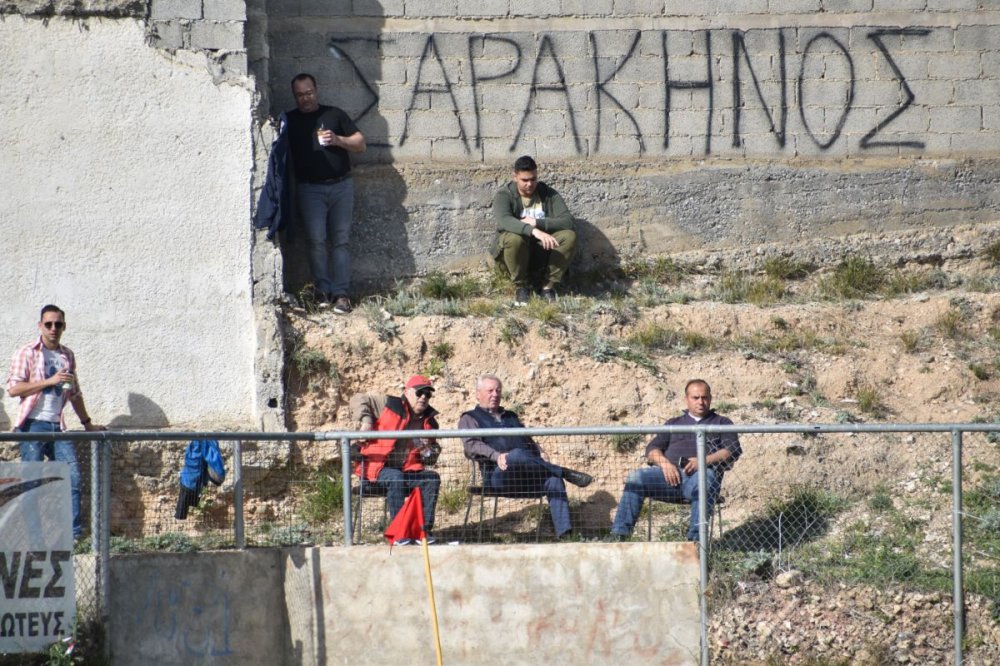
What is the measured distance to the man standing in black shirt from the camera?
13398 mm

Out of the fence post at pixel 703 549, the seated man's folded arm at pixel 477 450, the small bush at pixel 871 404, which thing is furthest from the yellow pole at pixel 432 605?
the small bush at pixel 871 404

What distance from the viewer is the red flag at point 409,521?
9.74 meters

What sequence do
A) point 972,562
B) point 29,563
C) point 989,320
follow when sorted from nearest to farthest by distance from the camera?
point 29,563 → point 972,562 → point 989,320

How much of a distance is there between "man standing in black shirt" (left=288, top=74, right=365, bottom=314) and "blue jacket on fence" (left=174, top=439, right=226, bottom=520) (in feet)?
11.7

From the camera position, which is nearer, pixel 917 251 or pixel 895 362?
pixel 895 362

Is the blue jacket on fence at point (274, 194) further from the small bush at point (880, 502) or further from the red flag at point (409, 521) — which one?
the small bush at point (880, 502)

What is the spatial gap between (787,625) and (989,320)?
5.04 metres

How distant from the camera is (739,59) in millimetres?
14547

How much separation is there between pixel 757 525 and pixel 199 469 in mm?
3743

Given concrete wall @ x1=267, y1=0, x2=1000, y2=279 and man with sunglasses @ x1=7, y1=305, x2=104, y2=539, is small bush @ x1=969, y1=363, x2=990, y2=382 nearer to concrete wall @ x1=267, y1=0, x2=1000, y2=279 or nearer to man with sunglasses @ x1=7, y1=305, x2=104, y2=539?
concrete wall @ x1=267, y1=0, x2=1000, y2=279

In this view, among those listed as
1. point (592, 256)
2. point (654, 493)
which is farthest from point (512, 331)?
point (654, 493)

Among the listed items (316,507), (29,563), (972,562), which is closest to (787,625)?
(972,562)

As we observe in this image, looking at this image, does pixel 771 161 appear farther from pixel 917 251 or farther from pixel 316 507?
pixel 316 507

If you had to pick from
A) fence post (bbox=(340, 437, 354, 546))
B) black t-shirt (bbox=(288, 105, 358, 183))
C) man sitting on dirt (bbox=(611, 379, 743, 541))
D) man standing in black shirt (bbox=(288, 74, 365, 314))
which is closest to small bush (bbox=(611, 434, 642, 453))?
man sitting on dirt (bbox=(611, 379, 743, 541))
